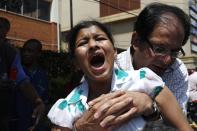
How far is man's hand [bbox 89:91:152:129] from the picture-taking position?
175 cm

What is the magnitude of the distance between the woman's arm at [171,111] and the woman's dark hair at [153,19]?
19.7 inches

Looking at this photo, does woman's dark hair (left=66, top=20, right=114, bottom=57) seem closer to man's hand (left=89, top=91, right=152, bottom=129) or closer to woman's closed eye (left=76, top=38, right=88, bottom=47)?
woman's closed eye (left=76, top=38, right=88, bottom=47)

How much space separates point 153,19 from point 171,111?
2.15 ft

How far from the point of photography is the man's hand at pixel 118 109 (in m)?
1.75

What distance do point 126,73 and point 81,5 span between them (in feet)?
103

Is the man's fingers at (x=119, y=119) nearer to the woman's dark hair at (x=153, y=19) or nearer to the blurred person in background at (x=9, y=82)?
the woman's dark hair at (x=153, y=19)

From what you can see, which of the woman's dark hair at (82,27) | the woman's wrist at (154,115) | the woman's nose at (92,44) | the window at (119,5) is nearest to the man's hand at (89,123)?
the woman's wrist at (154,115)

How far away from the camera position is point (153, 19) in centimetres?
232

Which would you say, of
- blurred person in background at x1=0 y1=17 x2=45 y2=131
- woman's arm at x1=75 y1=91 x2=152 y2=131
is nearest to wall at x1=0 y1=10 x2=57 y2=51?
blurred person in background at x1=0 y1=17 x2=45 y2=131

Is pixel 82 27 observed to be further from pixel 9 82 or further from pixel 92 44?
pixel 9 82

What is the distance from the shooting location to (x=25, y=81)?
348 centimetres

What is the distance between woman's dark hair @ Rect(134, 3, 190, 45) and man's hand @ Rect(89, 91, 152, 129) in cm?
59

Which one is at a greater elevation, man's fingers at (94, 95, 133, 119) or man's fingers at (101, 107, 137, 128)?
man's fingers at (94, 95, 133, 119)

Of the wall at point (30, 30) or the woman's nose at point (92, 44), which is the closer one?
the woman's nose at point (92, 44)
